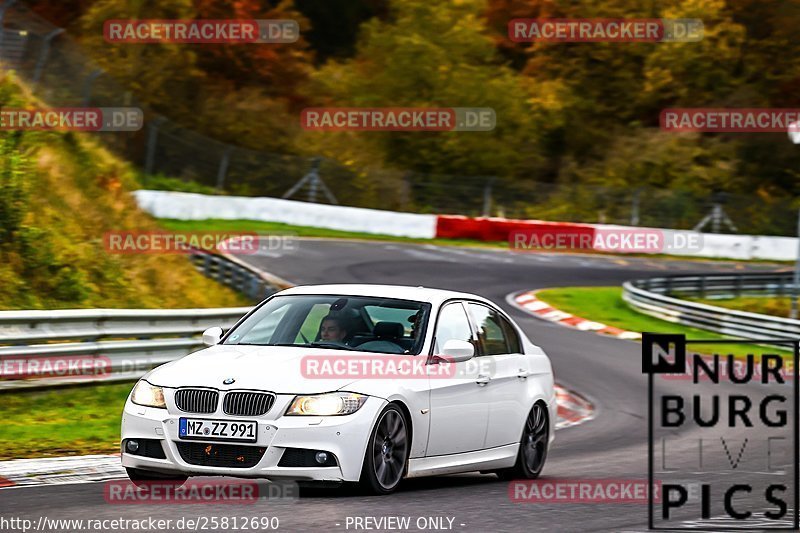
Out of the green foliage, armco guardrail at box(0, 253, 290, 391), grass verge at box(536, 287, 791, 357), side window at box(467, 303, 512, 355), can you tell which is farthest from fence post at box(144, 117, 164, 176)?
side window at box(467, 303, 512, 355)

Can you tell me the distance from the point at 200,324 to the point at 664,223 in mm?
30161

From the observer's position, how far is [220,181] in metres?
41.5

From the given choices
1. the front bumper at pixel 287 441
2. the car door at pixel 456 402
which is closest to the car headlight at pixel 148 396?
the front bumper at pixel 287 441

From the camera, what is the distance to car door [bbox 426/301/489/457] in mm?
9078

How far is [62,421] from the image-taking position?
41.2 feet

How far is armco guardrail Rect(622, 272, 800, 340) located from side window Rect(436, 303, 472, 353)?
607 inches

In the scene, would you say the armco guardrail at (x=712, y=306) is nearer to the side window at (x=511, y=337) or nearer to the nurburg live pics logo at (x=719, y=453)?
the nurburg live pics logo at (x=719, y=453)

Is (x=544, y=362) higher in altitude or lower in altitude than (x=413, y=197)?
lower

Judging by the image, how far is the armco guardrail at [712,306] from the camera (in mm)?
25156

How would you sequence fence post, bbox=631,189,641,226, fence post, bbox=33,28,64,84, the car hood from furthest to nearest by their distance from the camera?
1. fence post, bbox=631,189,641,226
2. fence post, bbox=33,28,64,84
3. the car hood

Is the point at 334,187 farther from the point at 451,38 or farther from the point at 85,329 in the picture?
the point at 85,329

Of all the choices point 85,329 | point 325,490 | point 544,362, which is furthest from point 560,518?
point 85,329

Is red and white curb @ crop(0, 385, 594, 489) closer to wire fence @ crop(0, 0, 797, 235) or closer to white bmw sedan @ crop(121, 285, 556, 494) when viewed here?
white bmw sedan @ crop(121, 285, 556, 494)

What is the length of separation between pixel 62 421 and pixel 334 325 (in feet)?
14.2
